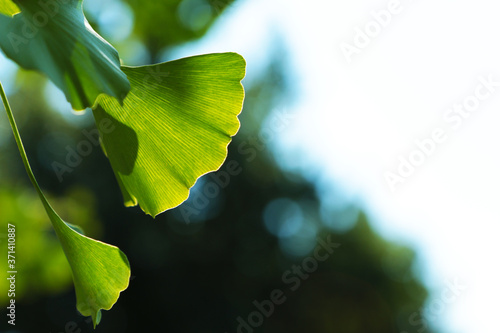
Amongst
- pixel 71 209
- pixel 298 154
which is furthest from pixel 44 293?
pixel 298 154

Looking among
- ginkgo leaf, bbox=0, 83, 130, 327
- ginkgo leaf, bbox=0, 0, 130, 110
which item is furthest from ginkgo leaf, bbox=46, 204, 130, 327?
ginkgo leaf, bbox=0, 0, 130, 110

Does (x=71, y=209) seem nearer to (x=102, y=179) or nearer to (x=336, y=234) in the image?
(x=102, y=179)

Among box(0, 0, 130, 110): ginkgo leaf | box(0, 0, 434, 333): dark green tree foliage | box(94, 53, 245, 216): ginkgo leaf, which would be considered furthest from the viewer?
box(0, 0, 434, 333): dark green tree foliage

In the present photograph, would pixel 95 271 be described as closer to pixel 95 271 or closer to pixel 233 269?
pixel 95 271

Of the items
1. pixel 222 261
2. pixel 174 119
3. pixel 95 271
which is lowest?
pixel 222 261

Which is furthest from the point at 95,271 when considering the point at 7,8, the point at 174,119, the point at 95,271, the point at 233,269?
the point at 233,269

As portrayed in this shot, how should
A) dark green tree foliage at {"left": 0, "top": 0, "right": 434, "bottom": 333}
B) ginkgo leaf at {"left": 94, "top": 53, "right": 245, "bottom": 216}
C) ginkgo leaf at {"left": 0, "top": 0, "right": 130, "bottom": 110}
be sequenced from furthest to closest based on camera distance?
dark green tree foliage at {"left": 0, "top": 0, "right": 434, "bottom": 333} < ginkgo leaf at {"left": 94, "top": 53, "right": 245, "bottom": 216} < ginkgo leaf at {"left": 0, "top": 0, "right": 130, "bottom": 110}

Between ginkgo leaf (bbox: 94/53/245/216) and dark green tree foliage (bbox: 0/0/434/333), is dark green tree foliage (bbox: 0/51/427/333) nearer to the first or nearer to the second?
dark green tree foliage (bbox: 0/0/434/333)
